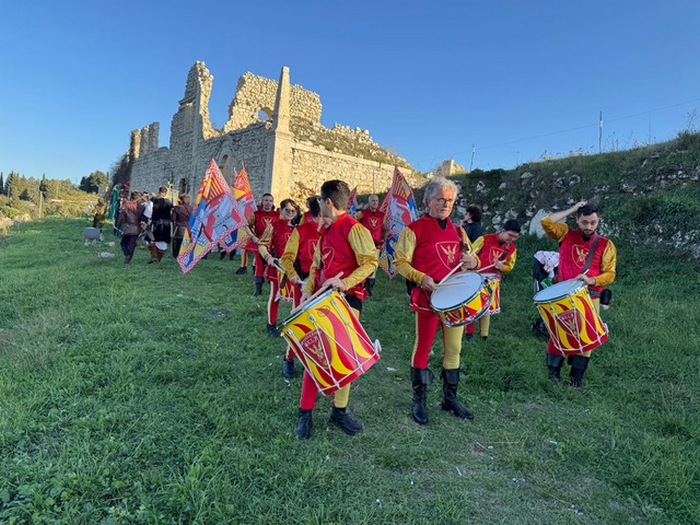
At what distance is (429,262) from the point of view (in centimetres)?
339

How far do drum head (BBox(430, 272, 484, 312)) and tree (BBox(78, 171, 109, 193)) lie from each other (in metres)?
64.6

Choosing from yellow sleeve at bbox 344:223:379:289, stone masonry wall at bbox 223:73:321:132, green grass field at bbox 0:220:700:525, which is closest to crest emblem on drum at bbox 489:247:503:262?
green grass field at bbox 0:220:700:525

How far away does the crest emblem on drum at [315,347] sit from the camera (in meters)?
2.79

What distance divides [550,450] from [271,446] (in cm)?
211

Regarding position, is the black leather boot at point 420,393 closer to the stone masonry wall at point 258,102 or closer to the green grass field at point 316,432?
the green grass field at point 316,432

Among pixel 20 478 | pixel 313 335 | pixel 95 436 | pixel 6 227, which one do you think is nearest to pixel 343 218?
pixel 313 335

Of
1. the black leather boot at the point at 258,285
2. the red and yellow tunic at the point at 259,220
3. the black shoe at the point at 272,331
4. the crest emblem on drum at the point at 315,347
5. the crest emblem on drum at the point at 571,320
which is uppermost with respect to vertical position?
the red and yellow tunic at the point at 259,220

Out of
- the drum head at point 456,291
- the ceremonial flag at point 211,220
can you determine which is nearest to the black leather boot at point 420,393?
the drum head at point 456,291

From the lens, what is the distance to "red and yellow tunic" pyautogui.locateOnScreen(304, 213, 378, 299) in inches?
119

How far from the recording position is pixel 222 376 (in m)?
3.99

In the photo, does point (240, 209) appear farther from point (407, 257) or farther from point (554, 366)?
point (554, 366)

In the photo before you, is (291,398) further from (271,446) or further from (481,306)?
(481,306)

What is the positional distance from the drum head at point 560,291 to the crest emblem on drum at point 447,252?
1253 millimetres

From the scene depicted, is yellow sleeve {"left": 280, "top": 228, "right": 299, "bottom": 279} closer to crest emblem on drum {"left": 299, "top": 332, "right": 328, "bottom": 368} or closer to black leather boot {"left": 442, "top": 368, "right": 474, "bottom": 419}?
crest emblem on drum {"left": 299, "top": 332, "right": 328, "bottom": 368}
